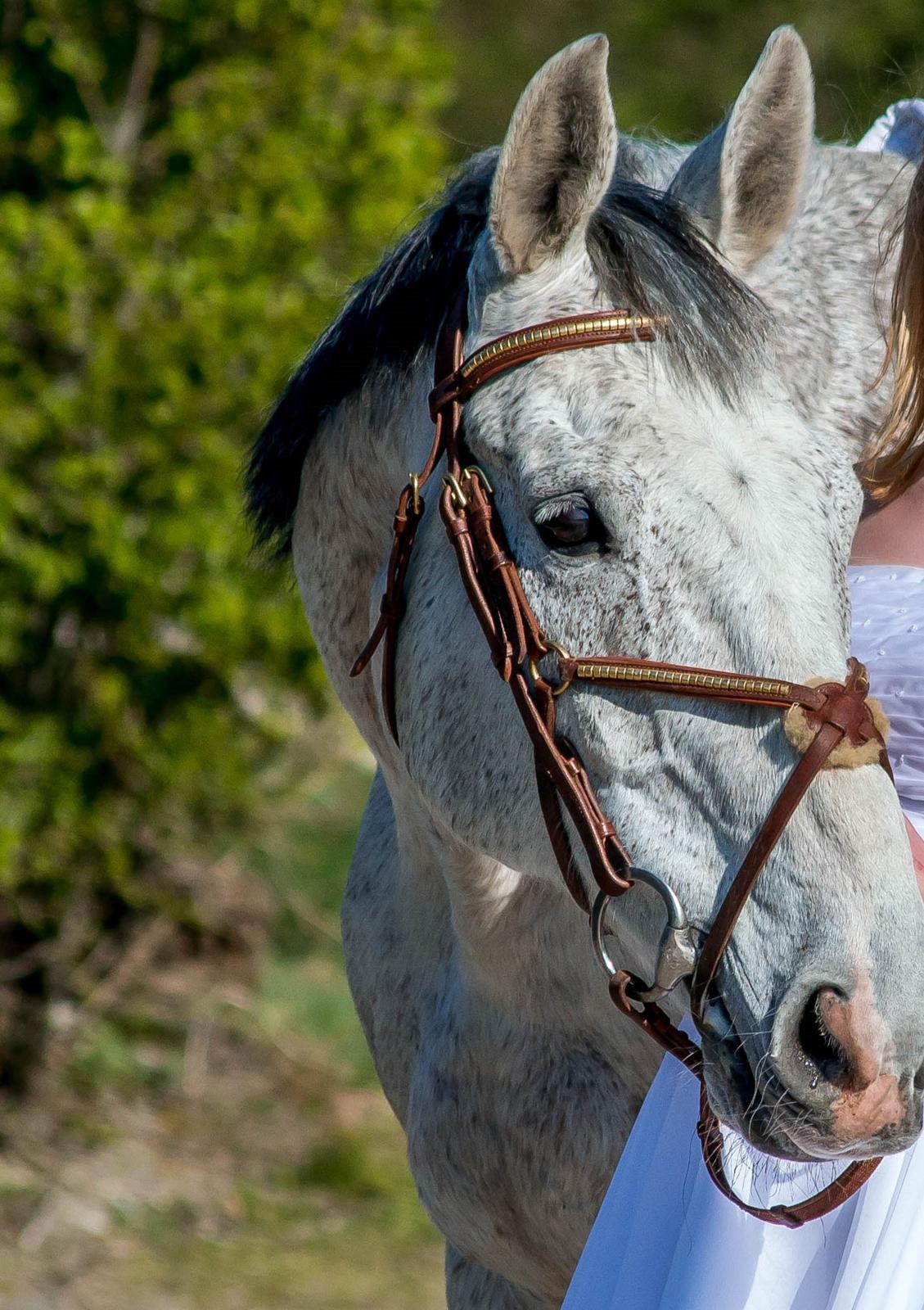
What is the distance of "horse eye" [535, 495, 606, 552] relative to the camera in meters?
1.60

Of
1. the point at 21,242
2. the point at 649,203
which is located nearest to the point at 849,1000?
the point at 649,203

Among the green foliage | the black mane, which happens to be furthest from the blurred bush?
the green foliage

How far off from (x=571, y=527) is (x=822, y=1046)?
592 mm

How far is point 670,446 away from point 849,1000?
0.60 m

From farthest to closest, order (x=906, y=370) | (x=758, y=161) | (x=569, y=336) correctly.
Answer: (x=906, y=370)
(x=758, y=161)
(x=569, y=336)

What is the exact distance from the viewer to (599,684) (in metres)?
1.59

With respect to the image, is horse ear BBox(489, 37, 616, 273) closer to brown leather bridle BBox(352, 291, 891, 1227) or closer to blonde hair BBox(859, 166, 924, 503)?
brown leather bridle BBox(352, 291, 891, 1227)

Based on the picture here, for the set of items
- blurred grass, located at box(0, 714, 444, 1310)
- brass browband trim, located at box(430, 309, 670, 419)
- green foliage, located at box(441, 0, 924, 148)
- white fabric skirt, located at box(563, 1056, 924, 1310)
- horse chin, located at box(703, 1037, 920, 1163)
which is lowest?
blurred grass, located at box(0, 714, 444, 1310)

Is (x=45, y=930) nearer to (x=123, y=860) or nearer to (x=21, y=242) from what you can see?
(x=123, y=860)

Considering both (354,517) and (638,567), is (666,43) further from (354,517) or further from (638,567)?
(638,567)

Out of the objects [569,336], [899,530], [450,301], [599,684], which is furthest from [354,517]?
[899,530]

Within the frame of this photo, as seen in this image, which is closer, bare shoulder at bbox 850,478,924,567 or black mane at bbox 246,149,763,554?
black mane at bbox 246,149,763,554

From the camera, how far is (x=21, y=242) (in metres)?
4.14

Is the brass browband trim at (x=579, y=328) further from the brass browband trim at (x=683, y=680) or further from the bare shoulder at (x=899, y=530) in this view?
the bare shoulder at (x=899, y=530)
